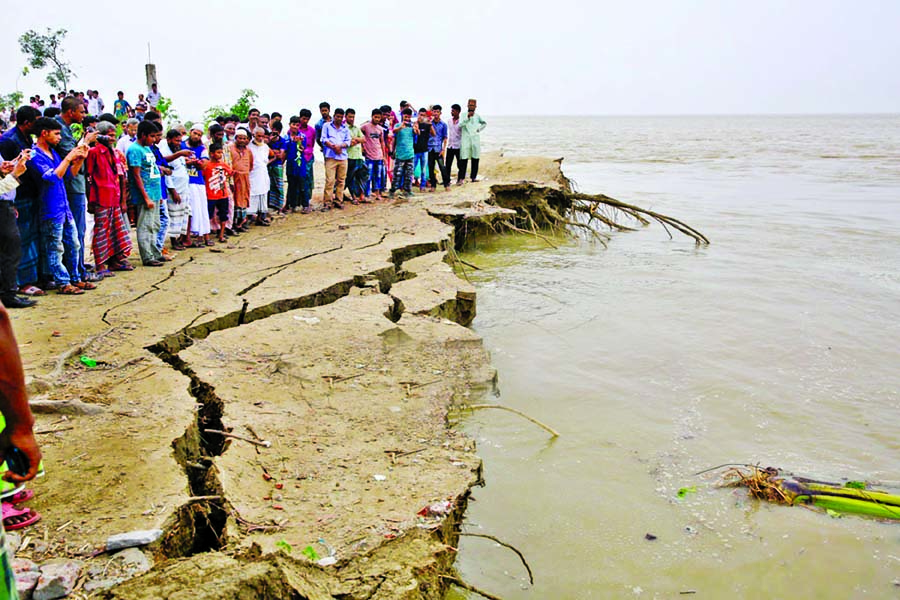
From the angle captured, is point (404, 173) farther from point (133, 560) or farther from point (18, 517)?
point (133, 560)

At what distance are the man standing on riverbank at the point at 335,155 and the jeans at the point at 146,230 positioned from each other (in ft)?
12.4

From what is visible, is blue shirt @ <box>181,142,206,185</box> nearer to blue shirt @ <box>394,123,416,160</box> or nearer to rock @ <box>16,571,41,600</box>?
blue shirt @ <box>394,123,416,160</box>

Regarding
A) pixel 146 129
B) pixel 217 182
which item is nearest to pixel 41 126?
pixel 146 129

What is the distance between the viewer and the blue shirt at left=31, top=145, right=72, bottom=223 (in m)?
5.33

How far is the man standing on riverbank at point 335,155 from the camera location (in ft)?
33.2

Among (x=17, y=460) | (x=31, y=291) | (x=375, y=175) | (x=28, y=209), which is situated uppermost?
(x=28, y=209)

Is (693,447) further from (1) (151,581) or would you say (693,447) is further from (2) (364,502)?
(1) (151,581)

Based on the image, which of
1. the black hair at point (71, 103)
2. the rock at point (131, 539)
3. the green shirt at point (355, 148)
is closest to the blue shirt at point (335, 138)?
the green shirt at point (355, 148)

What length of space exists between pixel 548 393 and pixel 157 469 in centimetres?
268

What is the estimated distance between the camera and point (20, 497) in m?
2.72

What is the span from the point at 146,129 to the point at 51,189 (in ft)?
4.36

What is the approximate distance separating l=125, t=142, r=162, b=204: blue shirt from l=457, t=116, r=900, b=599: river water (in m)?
3.27

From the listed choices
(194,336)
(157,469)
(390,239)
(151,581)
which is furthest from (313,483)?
(390,239)

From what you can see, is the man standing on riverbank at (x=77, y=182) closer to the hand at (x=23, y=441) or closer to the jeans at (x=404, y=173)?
the hand at (x=23, y=441)
